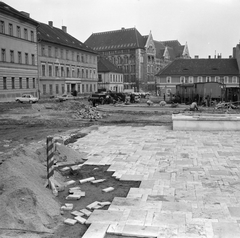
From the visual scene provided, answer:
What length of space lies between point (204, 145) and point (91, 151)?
4.59 meters

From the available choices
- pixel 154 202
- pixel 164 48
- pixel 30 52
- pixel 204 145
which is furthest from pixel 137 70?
pixel 154 202

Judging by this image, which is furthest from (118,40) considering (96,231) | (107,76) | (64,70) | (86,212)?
(96,231)

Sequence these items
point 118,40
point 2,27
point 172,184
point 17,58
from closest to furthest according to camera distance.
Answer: point 172,184, point 2,27, point 17,58, point 118,40

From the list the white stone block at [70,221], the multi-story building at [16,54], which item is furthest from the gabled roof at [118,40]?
the white stone block at [70,221]

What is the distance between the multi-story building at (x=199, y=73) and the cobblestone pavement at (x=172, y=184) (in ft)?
223

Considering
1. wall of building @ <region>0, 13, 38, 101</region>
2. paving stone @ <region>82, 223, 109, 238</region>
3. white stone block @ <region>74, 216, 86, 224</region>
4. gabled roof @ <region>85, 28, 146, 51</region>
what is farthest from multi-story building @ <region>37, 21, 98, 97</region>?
paving stone @ <region>82, 223, 109, 238</region>

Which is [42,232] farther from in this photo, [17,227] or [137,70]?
[137,70]

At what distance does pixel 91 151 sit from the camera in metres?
13.2

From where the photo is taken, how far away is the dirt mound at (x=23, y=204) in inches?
244

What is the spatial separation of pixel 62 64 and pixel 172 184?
61478 millimetres

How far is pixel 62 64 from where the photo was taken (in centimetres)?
6775

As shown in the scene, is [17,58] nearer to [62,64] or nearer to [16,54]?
[16,54]

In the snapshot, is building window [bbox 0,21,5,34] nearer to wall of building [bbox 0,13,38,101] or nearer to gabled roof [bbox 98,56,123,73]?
wall of building [bbox 0,13,38,101]

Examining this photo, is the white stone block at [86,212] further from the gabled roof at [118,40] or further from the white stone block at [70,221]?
the gabled roof at [118,40]
